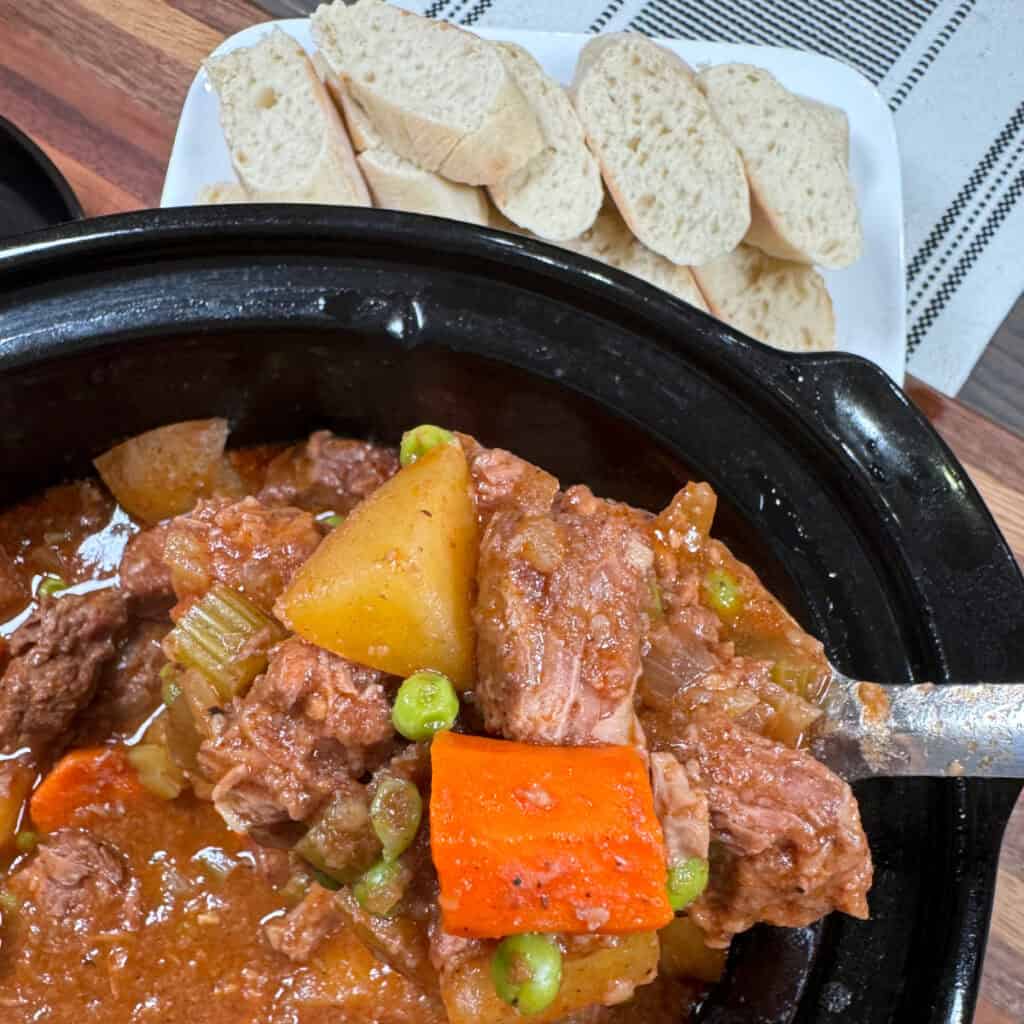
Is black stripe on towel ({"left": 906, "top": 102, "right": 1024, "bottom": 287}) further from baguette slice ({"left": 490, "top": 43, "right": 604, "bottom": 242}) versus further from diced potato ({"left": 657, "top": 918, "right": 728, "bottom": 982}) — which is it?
diced potato ({"left": 657, "top": 918, "right": 728, "bottom": 982})

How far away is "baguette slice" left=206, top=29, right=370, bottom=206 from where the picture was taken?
8.92 ft

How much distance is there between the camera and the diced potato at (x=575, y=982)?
4.96 feet

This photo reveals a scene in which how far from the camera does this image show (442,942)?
1503 mm

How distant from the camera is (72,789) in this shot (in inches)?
81.3

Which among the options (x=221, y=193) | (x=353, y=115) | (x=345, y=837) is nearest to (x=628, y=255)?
(x=353, y=115)

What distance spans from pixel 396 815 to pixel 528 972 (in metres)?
0.27

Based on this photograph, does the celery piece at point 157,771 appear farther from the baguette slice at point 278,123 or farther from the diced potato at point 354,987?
Result: the baguette slice at point 278,123

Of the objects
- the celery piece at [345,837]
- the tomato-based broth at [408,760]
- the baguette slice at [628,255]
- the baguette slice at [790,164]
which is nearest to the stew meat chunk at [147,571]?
the tomato-based broth at [408,760]

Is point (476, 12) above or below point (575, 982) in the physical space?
above

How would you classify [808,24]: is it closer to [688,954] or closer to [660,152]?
[660,152]

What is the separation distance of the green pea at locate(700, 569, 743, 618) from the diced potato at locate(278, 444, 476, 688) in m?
0.41

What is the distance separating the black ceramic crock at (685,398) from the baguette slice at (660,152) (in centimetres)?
102

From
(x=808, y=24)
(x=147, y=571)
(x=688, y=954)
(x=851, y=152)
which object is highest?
(x=808, y=24)

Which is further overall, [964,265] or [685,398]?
[964,265]
